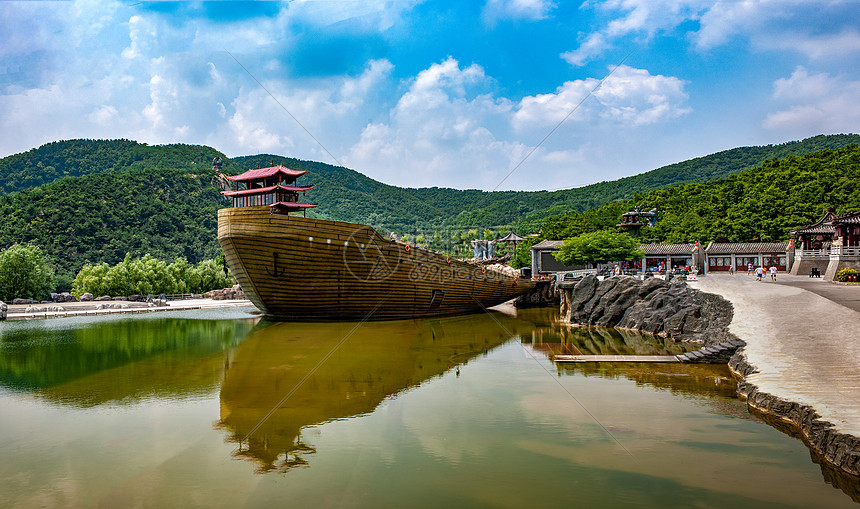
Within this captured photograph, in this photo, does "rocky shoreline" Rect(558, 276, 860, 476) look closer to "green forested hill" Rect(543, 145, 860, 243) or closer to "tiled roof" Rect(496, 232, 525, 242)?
"green forested hill" Rect(543, 145, 860, 243)

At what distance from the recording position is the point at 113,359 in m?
12.8

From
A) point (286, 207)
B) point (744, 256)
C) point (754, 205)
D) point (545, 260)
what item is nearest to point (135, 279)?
point (286, 207)

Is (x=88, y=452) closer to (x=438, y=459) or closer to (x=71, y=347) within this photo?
(x=438, y=459)

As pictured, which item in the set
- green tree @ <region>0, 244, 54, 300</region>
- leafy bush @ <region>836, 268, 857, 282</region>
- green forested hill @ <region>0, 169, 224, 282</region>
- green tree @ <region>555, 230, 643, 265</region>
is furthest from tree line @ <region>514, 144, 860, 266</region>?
green tree @ <region>0, 244, 54, 300</region>

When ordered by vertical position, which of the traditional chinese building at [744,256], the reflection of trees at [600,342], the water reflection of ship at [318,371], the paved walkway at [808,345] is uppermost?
the traditional chinese building at [744,256]

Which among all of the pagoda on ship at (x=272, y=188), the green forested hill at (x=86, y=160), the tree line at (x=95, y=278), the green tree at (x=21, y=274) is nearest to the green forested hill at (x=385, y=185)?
the green forested hill at (x=86, y=160)

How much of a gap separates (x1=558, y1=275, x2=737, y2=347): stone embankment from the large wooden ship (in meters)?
5.40

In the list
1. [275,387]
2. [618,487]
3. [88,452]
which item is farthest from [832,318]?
[88,452]

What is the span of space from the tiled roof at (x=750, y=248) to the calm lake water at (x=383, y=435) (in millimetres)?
26723

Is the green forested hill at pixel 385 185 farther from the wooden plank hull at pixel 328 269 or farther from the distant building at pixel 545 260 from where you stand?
the wooden plank hull at pixel 328 269

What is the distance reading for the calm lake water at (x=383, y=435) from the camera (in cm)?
521

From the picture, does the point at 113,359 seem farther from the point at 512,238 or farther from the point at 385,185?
the point at 385,185

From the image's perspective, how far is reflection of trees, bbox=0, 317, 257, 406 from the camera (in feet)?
32.1

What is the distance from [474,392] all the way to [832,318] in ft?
26.2
